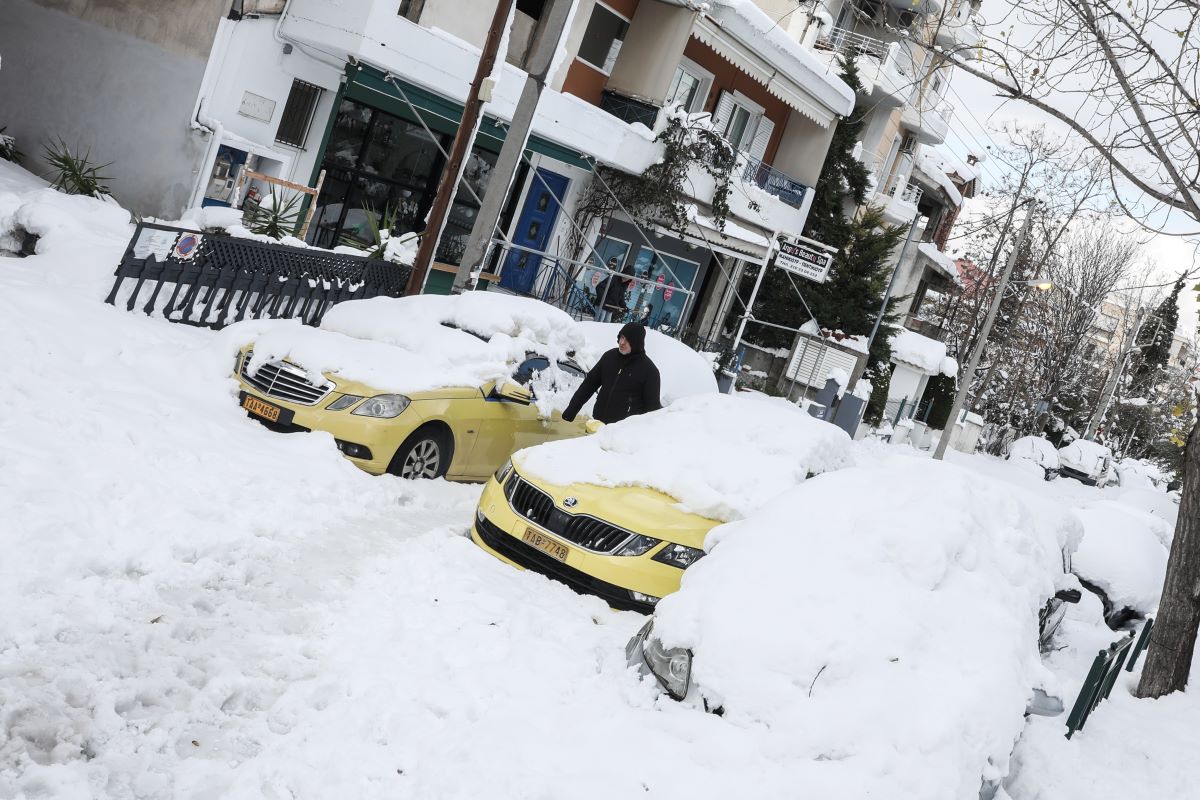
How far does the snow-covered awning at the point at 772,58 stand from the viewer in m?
22.9

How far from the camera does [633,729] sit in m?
4.90

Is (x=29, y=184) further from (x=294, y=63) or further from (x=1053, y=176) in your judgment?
(x=1053, y=176)

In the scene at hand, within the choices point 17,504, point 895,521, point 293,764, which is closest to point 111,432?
point 17,504

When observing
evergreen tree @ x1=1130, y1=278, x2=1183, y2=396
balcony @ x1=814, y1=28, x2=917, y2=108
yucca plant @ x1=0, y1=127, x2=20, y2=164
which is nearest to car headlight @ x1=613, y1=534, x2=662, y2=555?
yucca plant @ x1=0, y1=127, x2=20, y2=164

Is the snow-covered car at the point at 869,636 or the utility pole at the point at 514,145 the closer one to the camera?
the snow-covered car at the point at 869,636

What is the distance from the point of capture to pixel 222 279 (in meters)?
12.4

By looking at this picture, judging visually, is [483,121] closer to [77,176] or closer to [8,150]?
[77,176]

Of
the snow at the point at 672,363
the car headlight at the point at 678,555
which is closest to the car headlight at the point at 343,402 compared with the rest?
the car headlight at the point at 678,555

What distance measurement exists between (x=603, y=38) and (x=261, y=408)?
53.5 ft

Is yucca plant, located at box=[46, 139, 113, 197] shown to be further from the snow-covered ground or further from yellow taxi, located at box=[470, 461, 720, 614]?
yellow taxi, located at box=[470, 461, 720, 614]

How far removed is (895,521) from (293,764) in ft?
10.6

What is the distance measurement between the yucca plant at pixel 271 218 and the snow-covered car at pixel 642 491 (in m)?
8.26

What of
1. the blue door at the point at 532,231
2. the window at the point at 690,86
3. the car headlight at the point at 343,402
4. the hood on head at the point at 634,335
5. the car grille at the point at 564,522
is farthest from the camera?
the window at the point at 690,86

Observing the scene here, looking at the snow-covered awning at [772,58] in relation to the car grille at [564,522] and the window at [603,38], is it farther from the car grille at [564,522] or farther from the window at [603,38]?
the car grille at [564,522]
